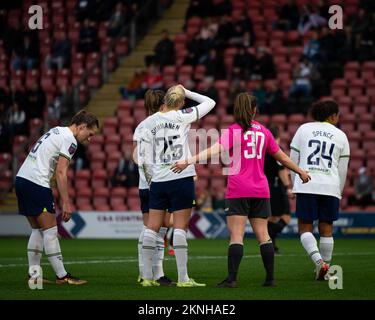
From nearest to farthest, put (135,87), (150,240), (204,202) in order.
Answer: (150,240) < (204,202) < (135,87)

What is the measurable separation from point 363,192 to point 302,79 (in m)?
3.96

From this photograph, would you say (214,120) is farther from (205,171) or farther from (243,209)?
(243,209)

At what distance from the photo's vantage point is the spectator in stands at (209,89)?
93.8 ft

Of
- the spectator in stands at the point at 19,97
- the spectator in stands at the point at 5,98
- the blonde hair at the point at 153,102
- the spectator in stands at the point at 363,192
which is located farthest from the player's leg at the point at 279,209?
the spectator in stands at the point at 5,98

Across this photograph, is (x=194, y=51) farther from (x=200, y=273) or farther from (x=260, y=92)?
(x=200, y=273)

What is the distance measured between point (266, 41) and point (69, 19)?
23.5 feet

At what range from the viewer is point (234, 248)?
12203 millimetres

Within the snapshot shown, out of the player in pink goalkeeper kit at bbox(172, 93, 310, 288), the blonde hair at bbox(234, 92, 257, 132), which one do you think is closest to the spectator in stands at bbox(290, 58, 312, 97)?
the player in pink goalkeeper kit at bbox(172, 93, 310, 288)

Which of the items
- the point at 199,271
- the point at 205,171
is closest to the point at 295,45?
the point at 205,171

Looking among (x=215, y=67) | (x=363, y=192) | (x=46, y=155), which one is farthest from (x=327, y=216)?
(x=215, y=67)

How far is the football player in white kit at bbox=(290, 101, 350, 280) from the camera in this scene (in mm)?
13617

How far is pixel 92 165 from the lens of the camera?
30.3 m

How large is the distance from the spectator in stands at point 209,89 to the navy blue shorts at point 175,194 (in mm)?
15888
